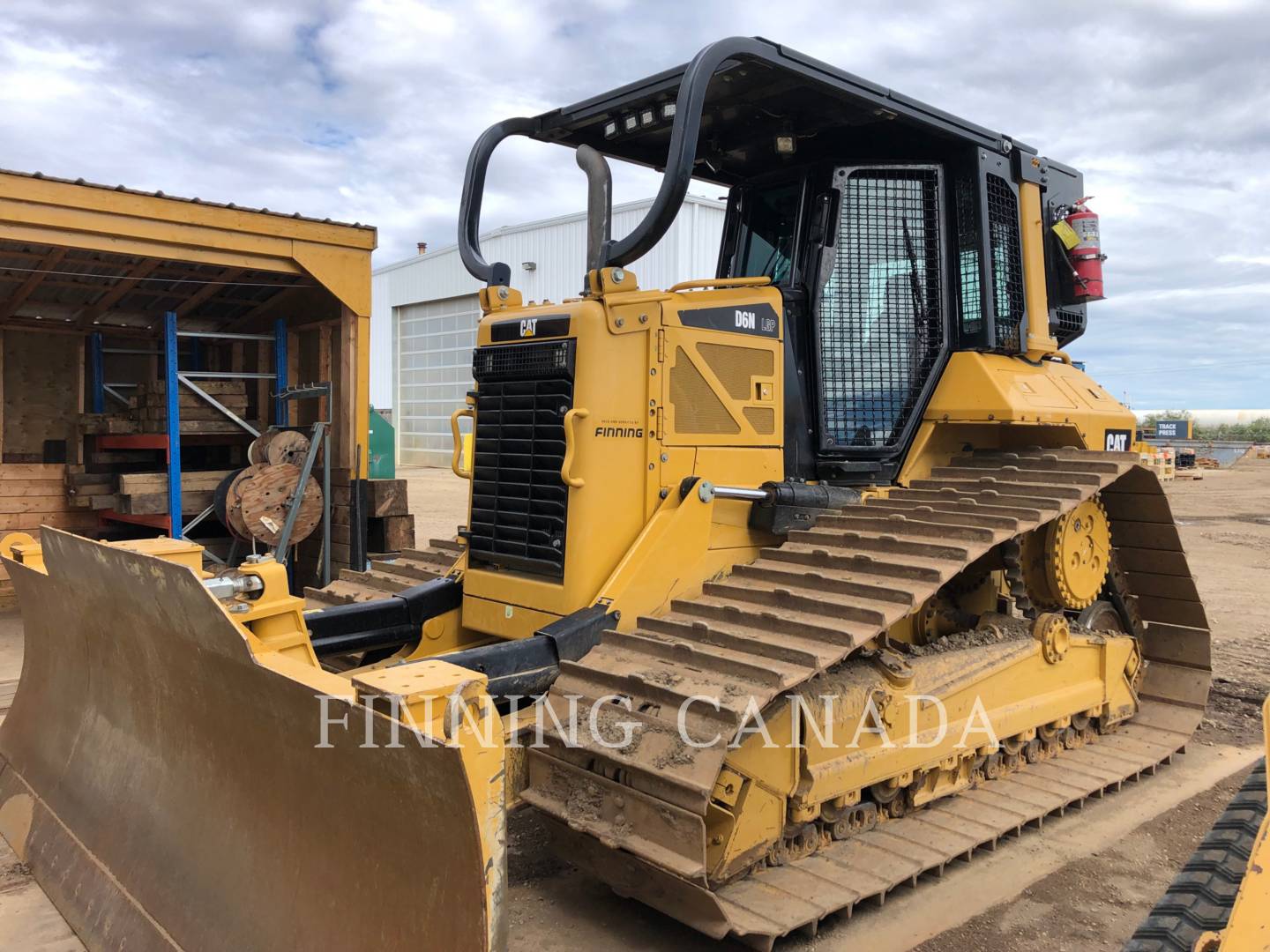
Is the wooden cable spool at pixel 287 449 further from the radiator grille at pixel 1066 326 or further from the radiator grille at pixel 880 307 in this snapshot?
the radiator grille at pixel 1066 326

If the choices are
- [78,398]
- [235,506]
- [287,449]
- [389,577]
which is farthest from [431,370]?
[389,577]

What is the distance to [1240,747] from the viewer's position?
571 cm

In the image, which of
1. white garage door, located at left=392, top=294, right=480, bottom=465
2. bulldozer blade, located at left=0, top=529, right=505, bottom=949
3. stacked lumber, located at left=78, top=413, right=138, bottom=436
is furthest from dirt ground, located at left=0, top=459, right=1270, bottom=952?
white garage door, located at left=392, top=294, right=480, bottom=465

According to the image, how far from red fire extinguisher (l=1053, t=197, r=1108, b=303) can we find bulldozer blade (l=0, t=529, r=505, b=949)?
190 inches

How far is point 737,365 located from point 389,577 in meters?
2.13

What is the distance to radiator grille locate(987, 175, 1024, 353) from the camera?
5.25 meters

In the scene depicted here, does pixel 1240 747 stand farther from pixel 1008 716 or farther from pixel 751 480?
pixel 751 480

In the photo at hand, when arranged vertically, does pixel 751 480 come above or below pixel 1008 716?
above

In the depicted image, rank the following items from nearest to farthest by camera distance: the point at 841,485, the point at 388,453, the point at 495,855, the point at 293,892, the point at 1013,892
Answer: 1. the point at 495,855
2. the point at 293,892
3. the point at 1013,892
4. the point at 841,485
5. the point at 388,453

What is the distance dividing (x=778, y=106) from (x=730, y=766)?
3052 millimetres

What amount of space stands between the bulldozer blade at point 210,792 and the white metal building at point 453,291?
63.4ft

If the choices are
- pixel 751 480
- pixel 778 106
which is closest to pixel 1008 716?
pixel 751 480

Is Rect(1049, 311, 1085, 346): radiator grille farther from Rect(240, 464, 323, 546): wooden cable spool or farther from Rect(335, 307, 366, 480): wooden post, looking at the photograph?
Rect(240, 464, 323, 546): wooden cable spool

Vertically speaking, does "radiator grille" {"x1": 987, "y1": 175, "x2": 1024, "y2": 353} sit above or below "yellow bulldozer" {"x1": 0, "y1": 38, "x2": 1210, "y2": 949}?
above
